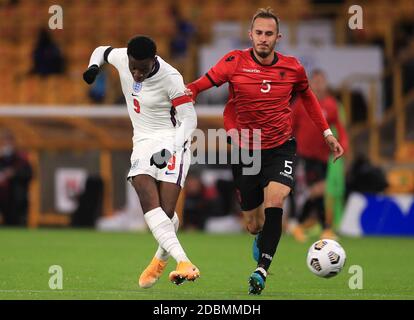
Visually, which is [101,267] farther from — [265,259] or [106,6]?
[106,6]

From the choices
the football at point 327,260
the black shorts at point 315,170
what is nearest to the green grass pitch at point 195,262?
the football at point 327,260

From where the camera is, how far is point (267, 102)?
971 cm

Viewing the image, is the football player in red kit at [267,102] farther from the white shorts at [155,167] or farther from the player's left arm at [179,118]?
the white shorts at [155,167]

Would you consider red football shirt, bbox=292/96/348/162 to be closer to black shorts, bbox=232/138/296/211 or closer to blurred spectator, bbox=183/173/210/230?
blurred spectator, bbox=183/173/210/230

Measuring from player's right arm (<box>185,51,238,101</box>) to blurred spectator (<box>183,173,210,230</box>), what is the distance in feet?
29.4

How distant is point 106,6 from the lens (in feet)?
78.7

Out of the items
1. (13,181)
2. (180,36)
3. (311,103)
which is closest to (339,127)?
(311,103)

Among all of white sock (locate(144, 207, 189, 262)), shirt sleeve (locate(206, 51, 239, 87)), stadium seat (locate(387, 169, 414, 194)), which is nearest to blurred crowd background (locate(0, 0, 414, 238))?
stadium seat (locate(387, 169, 414, 194))

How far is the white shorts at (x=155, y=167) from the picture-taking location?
30.3ft

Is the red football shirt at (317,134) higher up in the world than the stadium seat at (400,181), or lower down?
higher up

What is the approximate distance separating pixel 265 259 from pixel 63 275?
227cm

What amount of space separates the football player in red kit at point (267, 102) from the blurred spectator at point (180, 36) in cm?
1240
